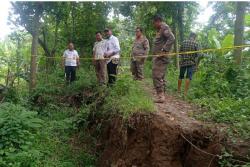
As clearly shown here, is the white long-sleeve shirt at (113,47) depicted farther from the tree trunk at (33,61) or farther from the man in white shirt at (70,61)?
the tree trunk at (33,61)

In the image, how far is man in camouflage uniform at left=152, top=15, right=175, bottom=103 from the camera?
731cm

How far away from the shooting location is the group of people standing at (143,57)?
292 inches

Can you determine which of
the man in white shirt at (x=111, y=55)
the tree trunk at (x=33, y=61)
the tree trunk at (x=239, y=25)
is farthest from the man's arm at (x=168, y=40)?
the tree trunk at (x=33, y=61)

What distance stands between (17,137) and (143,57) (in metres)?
4.44

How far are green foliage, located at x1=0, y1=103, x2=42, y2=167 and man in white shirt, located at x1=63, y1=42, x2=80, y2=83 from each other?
3476 millimetres

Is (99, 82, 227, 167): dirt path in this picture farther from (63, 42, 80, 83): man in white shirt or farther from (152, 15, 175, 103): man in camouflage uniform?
(63, 42, 80, 83): man in white shirt

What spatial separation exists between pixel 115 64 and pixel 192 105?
2.43 m

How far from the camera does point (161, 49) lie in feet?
24.7

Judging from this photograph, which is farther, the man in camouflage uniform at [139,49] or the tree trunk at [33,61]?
the tree trunk at [33,61]

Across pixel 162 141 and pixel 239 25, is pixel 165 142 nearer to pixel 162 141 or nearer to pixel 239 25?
pixel 162 141

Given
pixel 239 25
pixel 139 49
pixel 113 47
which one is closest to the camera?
pixel 113 47

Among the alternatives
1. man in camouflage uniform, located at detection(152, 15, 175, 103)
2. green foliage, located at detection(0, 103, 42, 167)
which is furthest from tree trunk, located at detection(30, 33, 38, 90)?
man in camouflage uniform, located at detection(152, 15, 175, 103)

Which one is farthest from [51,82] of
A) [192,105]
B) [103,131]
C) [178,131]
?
[178,131]

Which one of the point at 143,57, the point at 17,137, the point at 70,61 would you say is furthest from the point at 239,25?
the point at 17,137
